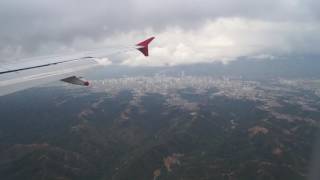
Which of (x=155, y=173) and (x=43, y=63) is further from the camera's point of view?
(x=155, y=173)

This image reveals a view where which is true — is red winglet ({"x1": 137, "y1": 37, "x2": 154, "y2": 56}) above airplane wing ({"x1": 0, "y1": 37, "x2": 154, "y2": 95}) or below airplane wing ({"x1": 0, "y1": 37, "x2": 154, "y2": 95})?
above

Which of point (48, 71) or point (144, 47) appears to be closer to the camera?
point (48, 71)

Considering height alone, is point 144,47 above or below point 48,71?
above

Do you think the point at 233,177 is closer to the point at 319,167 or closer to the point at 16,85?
the point at 319,167

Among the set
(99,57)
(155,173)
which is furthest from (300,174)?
(99,57)

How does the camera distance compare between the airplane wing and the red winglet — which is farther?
the red winglet

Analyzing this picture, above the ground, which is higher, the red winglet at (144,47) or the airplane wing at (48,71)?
the red winglet at (144,47)

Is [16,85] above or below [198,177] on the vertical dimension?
above

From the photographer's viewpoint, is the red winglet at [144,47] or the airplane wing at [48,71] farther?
the red winglet at [144,47]
